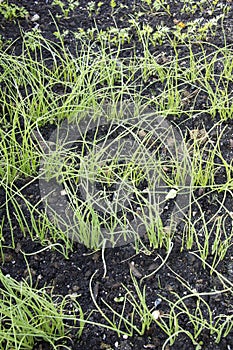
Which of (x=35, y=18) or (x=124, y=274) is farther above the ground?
(x=35, y=18)

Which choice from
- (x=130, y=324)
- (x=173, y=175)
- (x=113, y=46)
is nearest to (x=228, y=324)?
(x=130, y=324)

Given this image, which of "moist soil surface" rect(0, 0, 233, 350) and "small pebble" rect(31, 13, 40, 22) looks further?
"small pebble" rect(31, 13, 40, 22)

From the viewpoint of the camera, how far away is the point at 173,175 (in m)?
2.30

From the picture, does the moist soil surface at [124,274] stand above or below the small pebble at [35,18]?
below

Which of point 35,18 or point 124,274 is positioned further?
point 35,18

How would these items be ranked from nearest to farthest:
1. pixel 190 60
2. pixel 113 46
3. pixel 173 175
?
pixel 173 175
pixel 190 60
pixel 113 46

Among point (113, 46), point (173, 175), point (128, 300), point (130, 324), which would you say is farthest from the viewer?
point (113, 46)

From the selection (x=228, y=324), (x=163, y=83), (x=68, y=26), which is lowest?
(x=228, y=324)

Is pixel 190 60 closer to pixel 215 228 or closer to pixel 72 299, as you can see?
pixel 215 228

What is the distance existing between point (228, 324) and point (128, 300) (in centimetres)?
34

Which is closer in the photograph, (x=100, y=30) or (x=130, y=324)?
(x=130, y=324)

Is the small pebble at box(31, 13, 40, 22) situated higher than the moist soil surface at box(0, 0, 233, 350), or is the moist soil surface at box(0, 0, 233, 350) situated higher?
the small pebble at box(31, 13, 40, 22)

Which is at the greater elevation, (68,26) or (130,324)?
(68,26)

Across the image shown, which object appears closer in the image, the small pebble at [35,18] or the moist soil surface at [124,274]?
the moist soil surface at [124,274]
